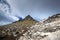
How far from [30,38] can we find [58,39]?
6785 millimetres

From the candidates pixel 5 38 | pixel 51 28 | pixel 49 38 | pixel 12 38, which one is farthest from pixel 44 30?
pixel 5 38

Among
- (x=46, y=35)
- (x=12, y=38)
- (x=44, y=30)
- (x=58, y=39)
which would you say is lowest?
(x=58, y=39)

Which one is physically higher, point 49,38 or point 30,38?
point 30,38

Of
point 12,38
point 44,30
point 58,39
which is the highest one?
point 12,38

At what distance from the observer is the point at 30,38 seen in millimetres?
30562

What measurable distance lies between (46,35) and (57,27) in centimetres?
320

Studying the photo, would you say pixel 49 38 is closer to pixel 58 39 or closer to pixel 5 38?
pixel 58 39

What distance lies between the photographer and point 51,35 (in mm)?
27094

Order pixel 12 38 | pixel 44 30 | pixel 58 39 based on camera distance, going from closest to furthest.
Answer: pixel 58 39, pixel 44 30, pixel 12 38

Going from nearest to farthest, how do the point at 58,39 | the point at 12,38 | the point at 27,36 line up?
the point at 58,39
the point at 27,36
the point at 12,38

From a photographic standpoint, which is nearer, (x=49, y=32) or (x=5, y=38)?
(x=49, y=32)

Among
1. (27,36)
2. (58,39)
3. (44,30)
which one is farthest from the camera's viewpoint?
(27,36)

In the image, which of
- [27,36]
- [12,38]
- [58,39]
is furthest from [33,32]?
[12,38]

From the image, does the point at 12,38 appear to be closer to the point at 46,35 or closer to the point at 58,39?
the point at 46,35
